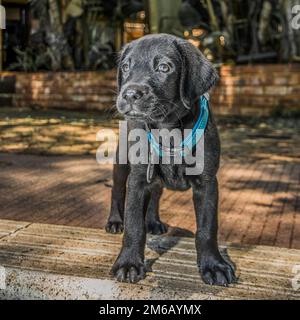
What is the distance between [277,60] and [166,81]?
12.8 metres

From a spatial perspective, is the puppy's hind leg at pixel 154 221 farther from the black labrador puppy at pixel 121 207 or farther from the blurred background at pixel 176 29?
the blurred background at pixel 176 29

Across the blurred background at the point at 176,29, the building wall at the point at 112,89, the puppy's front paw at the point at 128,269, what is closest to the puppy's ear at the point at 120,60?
the puppy's front paw at the point at 128,269

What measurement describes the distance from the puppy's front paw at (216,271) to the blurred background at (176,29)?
11380 millimetres

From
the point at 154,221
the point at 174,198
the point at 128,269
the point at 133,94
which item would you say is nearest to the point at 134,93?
the point at 133,94

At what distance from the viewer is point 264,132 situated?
420 inches

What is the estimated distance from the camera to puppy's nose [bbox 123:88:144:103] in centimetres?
266

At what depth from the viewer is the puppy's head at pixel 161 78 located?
2713 mm

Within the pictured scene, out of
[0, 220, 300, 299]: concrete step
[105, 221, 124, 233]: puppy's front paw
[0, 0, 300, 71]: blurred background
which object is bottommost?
[0, 220, 300, 299]: concrete step

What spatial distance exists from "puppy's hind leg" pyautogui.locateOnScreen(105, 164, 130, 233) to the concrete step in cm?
14

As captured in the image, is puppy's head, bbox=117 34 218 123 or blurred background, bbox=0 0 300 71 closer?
puppy's head, bbox=117 34 218 123

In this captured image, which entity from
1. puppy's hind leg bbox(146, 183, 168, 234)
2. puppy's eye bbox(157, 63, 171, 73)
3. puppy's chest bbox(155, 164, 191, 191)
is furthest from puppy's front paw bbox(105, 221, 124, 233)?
puppy's eye bbox(157, 63, 171, 73)

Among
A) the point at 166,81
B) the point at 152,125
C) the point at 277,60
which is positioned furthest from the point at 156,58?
the point at 277,60

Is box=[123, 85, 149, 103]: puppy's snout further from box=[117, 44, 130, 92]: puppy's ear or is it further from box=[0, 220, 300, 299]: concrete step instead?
box=[0, 220, 300, 299]: concrete step
